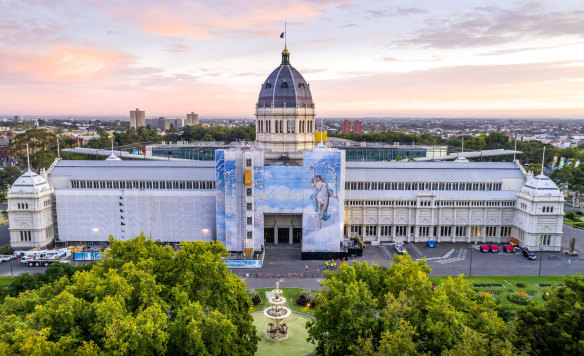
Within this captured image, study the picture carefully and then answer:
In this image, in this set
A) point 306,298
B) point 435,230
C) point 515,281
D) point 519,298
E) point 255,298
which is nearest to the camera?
point 519,298

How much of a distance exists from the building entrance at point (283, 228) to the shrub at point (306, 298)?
26.5 meters

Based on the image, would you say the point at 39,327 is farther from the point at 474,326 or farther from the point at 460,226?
the point at 460,226

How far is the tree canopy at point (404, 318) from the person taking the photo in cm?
3619

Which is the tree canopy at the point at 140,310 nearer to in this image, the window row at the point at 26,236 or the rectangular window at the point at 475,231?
the window row at the point at 26,236

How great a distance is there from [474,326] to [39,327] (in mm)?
38004

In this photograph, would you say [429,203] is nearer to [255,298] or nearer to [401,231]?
[401,231]

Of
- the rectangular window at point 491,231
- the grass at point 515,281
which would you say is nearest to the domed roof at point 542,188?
the rectangular window at point 491,231

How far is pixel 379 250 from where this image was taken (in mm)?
88500

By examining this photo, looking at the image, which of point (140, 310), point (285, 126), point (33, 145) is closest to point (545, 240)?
point (285, 126)

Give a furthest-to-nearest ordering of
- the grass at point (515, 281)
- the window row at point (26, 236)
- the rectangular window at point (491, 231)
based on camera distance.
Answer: the rectangular window at point (491, 231) < the window row at point (26, 236) < the grass at point (515, 281)

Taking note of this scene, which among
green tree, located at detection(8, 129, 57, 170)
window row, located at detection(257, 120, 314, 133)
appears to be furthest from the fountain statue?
green tree, located at detection(8, 129, 57, 170)

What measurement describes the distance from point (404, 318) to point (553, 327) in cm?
1325

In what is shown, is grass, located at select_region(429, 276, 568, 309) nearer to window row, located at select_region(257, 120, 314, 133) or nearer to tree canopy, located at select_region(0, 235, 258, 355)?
tree canopy, located at select_region(0, 235, 258, 355)

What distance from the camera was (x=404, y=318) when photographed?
135ft
